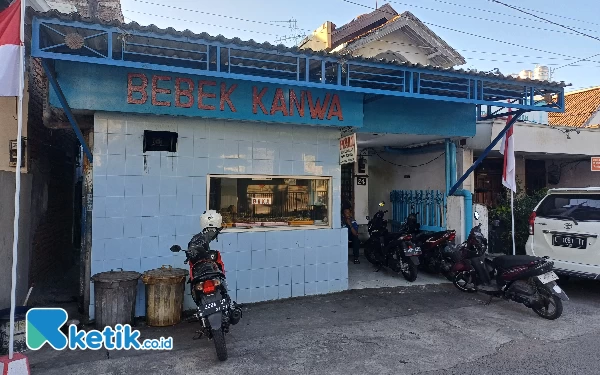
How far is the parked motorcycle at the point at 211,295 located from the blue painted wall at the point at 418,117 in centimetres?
428

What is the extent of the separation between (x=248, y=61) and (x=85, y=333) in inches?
174

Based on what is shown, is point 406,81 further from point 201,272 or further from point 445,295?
point 201,272

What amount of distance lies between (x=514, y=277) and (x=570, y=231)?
168 centimetres

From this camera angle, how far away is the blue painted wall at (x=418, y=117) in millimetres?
8492

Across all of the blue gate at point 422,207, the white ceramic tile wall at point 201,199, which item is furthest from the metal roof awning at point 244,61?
the blue gate at point 422,207

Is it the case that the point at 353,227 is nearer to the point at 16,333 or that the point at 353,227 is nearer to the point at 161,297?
the point at 161,297

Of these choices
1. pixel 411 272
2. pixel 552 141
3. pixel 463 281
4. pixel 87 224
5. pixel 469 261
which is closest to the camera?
pixel 87 224

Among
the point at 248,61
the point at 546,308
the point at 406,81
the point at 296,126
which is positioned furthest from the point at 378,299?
the point at 248,61

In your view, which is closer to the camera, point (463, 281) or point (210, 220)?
point (210, 220)

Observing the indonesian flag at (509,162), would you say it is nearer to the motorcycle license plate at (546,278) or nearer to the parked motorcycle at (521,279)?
the parked motorcycle at (521,279)

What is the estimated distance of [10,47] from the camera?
466 centimetres

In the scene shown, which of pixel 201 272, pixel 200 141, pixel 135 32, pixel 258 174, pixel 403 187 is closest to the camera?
pixel 201 272

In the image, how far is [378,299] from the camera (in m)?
7.52

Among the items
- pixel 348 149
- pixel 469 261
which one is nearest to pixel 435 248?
pixel 469 261
